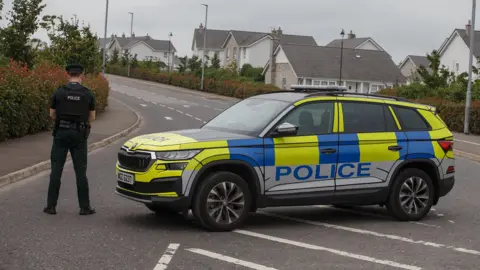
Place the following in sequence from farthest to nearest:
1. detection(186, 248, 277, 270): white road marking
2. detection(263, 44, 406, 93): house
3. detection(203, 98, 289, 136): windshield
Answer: detection(263, 44, 406, 93): house → detection(203, 98, 289, 136): windshield → detection(186, 248, 277, 270): white road marking

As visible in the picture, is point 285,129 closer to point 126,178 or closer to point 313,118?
point 313,118

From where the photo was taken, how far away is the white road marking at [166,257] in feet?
21.9

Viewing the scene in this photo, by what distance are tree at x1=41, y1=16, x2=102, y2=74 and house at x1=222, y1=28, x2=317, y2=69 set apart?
5784 centimetres

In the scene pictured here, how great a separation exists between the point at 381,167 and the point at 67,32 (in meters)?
34.4

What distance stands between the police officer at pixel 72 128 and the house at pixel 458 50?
63098 mm

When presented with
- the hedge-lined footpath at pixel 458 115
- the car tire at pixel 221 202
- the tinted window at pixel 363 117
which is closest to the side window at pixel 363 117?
the tinted window at pixel 363 117

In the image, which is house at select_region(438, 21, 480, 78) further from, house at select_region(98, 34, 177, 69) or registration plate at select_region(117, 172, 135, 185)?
house at select_region(98, 34, 177, 69)

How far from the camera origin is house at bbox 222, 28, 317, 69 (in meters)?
102

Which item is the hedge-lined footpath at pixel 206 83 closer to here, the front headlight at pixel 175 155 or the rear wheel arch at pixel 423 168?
the rear wheel arch at pixel 423 168

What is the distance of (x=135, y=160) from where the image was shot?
848 centimetres

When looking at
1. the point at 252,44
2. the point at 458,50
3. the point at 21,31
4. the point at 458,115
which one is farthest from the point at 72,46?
the point at 252,44

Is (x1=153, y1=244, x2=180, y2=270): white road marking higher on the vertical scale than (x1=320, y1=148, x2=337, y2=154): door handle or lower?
lower

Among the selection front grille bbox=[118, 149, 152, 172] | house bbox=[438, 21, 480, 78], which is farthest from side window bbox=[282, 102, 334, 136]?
house bbox=[438, 21, 480, 78]

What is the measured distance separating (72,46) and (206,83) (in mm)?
30906
